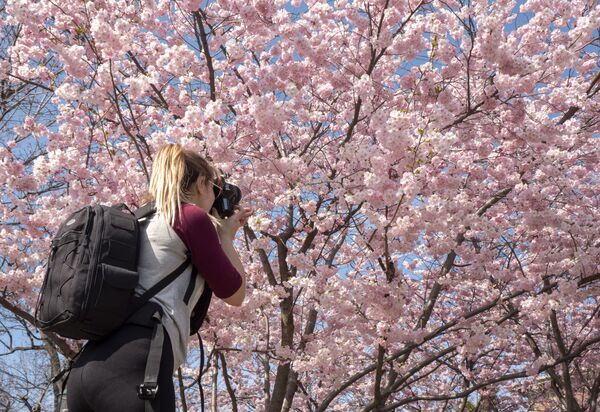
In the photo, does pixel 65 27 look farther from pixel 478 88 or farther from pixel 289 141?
pixel 478 88

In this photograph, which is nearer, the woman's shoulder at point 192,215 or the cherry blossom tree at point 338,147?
the woman's shoulder at point 192,215

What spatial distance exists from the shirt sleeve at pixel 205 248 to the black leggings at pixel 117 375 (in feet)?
0.76

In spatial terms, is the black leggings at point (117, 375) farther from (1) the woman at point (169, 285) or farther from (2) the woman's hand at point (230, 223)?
(2) the woman's hand at point (230, 223)

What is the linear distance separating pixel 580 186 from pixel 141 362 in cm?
717

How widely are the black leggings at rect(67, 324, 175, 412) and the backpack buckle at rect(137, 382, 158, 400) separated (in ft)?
0.06

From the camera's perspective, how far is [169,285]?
6.23 ft

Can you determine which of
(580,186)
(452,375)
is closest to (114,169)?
(580,186)

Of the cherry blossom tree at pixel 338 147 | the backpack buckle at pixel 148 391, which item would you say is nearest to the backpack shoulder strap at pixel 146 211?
the backpack buckle at pixel 148 391

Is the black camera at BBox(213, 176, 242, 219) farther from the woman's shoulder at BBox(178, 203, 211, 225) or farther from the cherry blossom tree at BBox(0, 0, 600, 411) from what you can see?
the cherry blossom tree at BBox(0, 0, 600, 411)

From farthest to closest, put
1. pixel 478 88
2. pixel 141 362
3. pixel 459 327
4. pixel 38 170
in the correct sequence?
pixel 459 327
pixel 478 88
pixel 38 170
pixel 141 362

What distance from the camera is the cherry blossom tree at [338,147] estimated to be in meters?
4.43

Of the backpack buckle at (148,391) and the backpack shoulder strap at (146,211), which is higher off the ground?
the backpack shoulder strap at (146,211)

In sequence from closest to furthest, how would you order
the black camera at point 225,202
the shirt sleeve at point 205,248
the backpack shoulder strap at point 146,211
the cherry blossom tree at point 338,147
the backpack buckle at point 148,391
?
the backpack buckle at point 148,391 < the shirt sleeve at point 205,248 < the backpack shoulder strap at point 146,211 < the black camera at point 225,202 < the cherry blossom tree at point 338,147

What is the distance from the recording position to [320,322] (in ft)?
24.5
